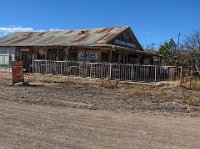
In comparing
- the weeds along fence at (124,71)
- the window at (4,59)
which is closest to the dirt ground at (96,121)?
the weeds along fence at (124,71)

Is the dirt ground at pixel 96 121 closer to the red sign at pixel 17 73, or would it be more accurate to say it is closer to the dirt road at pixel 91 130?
the dirt road at pixel 91 130

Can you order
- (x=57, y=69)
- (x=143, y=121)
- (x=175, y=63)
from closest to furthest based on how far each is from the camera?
1. (x=143, y=121)
2. (x=57, y=69)
3. (x=175, y=63)

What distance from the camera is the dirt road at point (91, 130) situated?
7.51 m

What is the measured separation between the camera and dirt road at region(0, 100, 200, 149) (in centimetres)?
751

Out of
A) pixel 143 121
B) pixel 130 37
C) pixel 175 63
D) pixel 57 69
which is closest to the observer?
pixel 143 121

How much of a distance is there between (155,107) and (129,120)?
328 cm

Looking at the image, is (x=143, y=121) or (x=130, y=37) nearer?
(x=143, y=121)

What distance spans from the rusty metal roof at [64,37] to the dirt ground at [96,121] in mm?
14907

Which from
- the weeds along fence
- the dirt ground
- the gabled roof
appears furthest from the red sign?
the gabled roof

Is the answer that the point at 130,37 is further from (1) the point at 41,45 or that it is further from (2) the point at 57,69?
(2) the point at 57,69

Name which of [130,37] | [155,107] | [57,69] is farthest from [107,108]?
[130,37]

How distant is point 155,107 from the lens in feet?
44.2

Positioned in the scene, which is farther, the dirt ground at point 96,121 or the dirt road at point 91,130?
the dirt ground at point 96,121

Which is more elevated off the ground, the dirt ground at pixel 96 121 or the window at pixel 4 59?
the window at pixel 4 59
